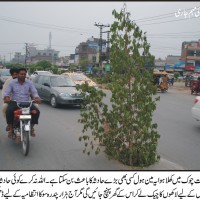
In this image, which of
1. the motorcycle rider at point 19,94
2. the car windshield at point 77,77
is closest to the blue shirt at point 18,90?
the motorcycle rider at point 19,94

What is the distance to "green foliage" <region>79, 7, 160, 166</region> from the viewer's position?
217 inches

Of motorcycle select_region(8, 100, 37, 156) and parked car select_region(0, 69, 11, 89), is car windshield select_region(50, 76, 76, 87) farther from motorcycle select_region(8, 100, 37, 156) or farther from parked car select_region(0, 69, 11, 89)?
parked car select_region(0, 69, 11, 89)

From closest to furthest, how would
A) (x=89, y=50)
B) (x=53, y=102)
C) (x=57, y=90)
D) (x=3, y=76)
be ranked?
1. (x=57, y=90)
2. (x=53, y=102)
3. (x=3, y=76)
4. (x=89, y=50)

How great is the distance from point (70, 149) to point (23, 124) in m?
1.20

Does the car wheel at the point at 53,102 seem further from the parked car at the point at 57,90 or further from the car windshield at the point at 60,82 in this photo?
the car windshield at the point at 60,82

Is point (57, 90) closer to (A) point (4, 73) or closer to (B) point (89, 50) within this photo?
(A) point (4, 73)

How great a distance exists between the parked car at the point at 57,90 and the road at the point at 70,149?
2.77m

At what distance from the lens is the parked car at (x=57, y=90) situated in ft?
45.5

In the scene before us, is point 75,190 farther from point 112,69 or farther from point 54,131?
point 54,131

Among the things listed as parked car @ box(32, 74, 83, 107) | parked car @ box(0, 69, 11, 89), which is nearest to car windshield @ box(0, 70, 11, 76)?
parked car @ box(0, 69, 11, 89)

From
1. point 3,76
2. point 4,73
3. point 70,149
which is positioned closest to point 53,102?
point 70,149

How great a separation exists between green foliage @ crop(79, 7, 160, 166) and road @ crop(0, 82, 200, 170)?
0.42 metres

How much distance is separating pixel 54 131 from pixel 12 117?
87.1 inches

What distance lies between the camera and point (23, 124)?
21.2 ft
